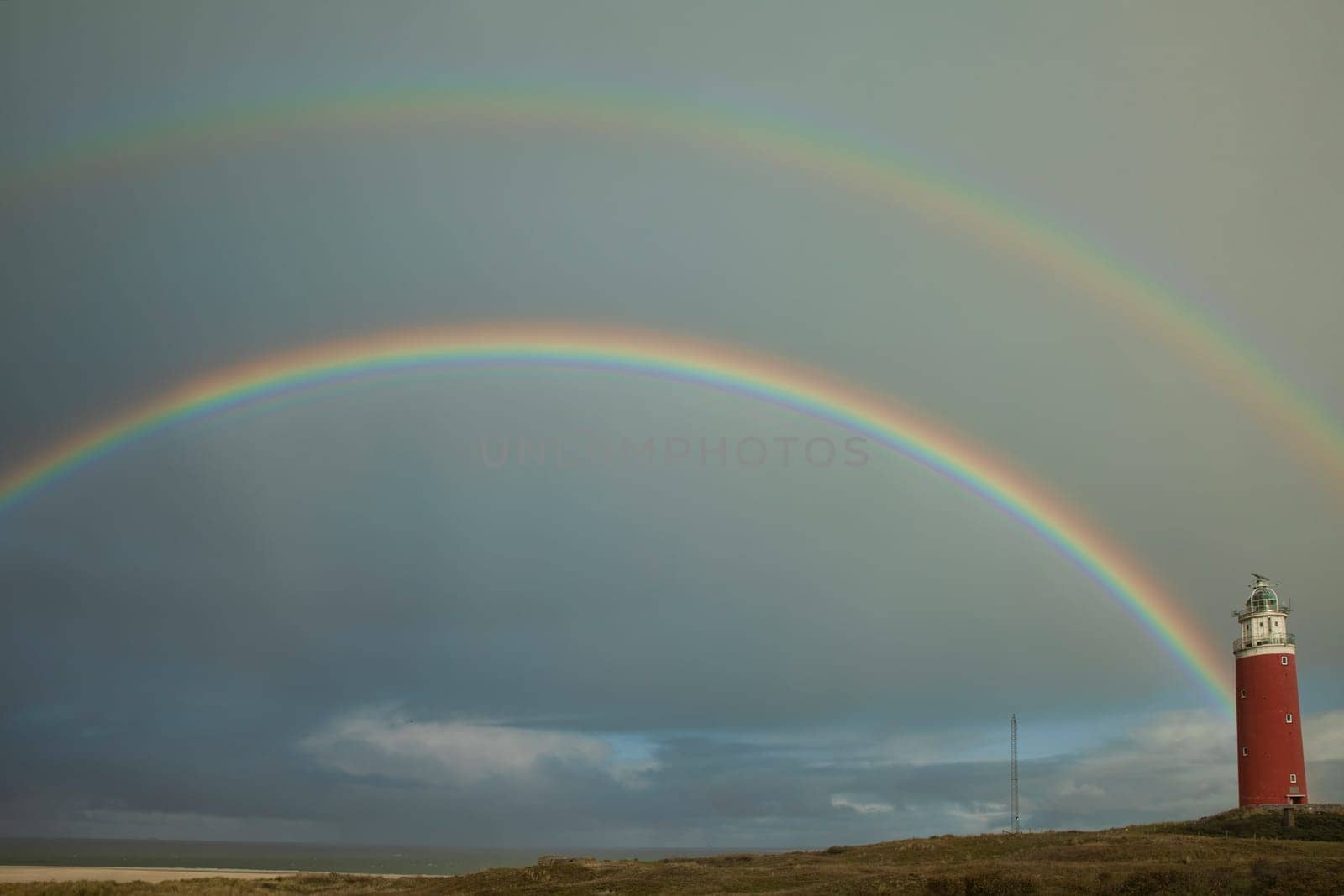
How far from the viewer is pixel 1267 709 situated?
Answer: 306 feet

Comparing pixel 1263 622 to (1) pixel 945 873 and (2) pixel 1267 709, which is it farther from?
(1) pixel 945 873

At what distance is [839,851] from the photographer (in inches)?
3027

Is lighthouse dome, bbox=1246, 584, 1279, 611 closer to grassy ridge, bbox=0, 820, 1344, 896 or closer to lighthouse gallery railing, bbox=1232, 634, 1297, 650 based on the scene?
lighthouse gallery railing, bbox=1232, 634, 1297, 650

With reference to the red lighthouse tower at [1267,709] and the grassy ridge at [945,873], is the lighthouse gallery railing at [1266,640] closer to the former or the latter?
the red lighthouse tower at [1267,709]

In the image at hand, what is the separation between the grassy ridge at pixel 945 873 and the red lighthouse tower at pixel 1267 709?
16796mm

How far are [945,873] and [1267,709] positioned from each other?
202ft

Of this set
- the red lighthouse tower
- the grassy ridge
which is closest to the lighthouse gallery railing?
the red lighthouse tower

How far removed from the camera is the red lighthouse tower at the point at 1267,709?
3536 inches

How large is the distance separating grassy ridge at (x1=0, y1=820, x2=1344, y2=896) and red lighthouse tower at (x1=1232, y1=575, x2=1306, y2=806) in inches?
661

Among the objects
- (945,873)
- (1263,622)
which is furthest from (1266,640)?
(945,873)

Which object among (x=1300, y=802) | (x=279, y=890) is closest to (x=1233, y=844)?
(x=1300, y=802)

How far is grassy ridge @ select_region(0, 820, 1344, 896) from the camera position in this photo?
41.1 meters

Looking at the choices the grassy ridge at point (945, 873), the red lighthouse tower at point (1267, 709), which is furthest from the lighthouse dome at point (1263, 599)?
the grassy ridge at point (945, 873)

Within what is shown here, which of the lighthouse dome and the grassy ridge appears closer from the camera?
the grassy ridge
